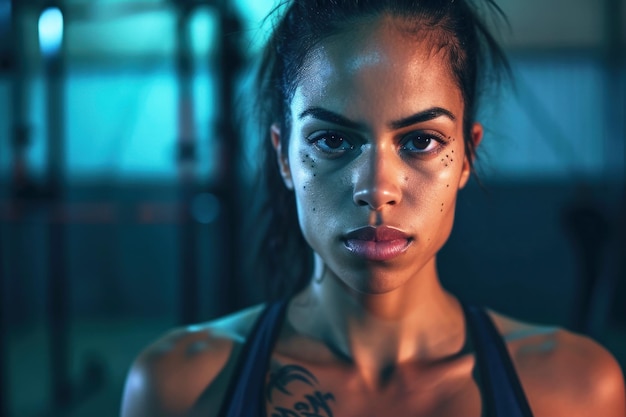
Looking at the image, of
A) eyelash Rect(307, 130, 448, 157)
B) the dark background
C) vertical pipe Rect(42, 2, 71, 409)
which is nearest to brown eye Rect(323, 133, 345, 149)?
eyelash Rect(307, 130, 448, 157)

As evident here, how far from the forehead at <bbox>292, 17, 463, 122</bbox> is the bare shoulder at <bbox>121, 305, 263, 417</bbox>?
1.16 feet

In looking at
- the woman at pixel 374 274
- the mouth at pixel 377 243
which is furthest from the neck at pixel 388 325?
the mouth at pixel 377 243

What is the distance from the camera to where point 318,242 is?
0.71 m

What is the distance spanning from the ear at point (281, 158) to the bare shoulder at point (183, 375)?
0.71ft

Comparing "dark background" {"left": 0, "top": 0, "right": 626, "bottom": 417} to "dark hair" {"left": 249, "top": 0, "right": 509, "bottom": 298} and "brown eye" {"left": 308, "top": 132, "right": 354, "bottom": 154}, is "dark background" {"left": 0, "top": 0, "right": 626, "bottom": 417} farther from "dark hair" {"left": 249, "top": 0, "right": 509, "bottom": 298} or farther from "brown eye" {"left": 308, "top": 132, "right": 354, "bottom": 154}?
"brown eye" {"left": 308, "top": 132, "right": 354, "bottom": 154}

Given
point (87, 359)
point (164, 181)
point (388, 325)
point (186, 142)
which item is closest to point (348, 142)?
point (388, 325)

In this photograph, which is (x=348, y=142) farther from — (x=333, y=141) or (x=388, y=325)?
(x=388, y=325)

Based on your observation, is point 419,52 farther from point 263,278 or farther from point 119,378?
point 119,378

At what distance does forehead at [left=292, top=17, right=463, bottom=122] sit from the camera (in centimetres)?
66

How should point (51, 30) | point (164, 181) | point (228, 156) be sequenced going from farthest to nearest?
point (164, 181) < point (228, 156) < point (51, 30)

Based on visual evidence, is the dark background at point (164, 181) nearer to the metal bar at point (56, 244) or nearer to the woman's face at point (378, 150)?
the metal bar at point (56, 244)

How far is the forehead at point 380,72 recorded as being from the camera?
2.15 feet

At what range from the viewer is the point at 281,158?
2.65 ft

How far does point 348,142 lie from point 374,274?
15cm
